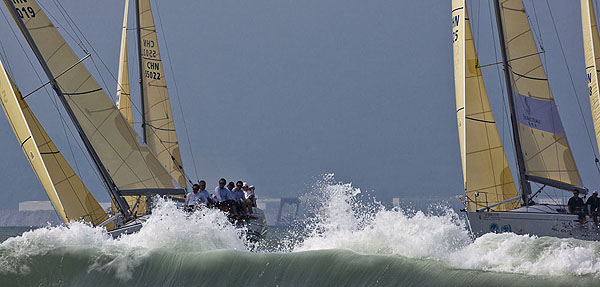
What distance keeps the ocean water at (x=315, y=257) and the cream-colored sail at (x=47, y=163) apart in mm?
1859

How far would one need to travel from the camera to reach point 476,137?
73.3ft

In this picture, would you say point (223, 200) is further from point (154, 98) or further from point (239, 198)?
point (154, 98)

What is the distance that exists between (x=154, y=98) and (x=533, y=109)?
12.3 meters

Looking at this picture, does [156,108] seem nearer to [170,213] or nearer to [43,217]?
[170,213]

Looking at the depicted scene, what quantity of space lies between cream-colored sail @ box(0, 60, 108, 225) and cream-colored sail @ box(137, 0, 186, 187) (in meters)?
9.42

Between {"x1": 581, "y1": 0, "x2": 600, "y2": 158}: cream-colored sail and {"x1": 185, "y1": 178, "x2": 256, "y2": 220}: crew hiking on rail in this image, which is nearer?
{"x1": 185, "y1": 178, "x2": 256, "y2": 220}: crew hiking on rail

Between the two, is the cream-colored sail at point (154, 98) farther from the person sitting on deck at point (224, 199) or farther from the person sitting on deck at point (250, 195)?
the person sitting on deck at point (224, 199)

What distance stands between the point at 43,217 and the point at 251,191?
13152 cm

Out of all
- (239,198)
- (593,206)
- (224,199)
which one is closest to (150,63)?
(239,198)

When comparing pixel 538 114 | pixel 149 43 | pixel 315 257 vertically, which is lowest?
pixel 315 257

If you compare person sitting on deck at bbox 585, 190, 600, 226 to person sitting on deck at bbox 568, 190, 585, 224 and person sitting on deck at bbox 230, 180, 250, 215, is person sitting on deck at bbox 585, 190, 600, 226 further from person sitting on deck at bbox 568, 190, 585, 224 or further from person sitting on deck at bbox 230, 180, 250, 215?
person sitting on deck at bbox 230, 180, 250, 215

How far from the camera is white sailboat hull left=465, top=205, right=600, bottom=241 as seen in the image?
770 inches

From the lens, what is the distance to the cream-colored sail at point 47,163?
62.1ft

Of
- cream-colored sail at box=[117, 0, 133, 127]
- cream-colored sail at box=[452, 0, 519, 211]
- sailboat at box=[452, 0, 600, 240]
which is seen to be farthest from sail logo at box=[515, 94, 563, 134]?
cream-colored sail at box=[117, 0, 133, 127]
